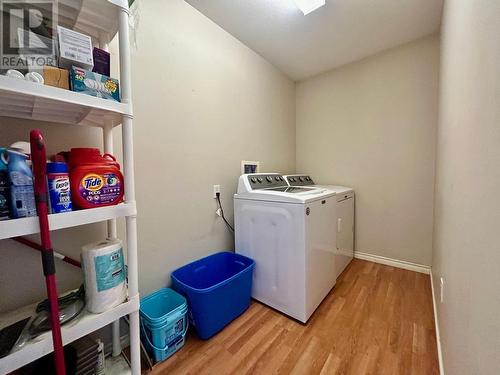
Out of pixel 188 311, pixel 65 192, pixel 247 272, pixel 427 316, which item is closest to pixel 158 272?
pixel 188 311

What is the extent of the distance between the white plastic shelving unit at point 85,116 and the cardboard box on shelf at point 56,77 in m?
0.06

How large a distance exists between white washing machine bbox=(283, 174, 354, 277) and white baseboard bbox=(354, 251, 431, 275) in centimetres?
13

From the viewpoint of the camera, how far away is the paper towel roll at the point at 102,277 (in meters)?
0.76

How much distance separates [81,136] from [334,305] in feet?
6.82

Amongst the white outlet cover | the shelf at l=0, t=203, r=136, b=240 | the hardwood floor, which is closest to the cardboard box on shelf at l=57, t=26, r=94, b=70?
the shelf at l=0, t=203, r=136, b=240

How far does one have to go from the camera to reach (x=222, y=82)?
1.84 meters

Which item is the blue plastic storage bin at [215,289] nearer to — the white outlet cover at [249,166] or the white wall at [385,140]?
the white outlet cover at [249,166]

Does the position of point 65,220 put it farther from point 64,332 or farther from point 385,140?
point 385,140

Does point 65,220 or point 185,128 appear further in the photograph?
point 185,128

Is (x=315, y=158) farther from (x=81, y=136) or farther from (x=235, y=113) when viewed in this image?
(x=81, y=136)

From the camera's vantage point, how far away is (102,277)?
2.53 ft

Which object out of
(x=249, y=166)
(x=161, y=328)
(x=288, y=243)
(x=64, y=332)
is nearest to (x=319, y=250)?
(x=288, y=243)

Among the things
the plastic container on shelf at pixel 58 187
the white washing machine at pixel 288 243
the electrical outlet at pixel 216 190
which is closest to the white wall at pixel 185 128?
the electrical outlet at pixel 216 190

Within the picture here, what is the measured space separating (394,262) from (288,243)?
1.61 metres
